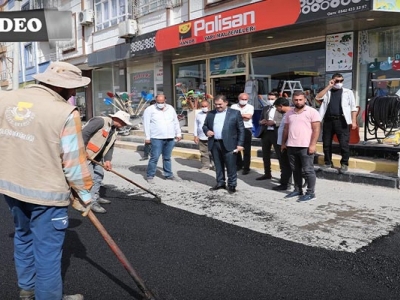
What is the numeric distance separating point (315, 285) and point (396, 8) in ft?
22.4

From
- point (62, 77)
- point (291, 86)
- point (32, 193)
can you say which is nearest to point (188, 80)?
point (291, 86)

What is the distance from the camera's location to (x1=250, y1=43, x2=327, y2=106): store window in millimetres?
10625

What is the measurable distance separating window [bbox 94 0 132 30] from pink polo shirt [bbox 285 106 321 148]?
476 inches

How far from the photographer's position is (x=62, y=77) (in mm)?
2658

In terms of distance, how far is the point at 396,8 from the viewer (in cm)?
784

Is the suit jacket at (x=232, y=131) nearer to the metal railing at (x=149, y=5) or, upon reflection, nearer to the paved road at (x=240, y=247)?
the paved road at (x=240, y=247)

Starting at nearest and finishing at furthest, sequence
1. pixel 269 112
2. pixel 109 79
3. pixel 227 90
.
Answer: pixel 269 112
pixel 227 90
pixel 109 79

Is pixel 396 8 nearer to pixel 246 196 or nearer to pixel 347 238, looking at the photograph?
pixel 246 196

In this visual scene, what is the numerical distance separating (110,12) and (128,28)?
9.70 feet

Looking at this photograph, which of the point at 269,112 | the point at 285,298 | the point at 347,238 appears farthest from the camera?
the point at 269,112

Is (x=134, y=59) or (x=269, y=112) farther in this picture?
(x=134, y=59)

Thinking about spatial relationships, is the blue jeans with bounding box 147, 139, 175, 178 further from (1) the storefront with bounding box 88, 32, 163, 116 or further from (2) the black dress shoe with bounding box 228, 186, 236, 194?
(1) the storefront with bounding box 88, 32, 163, 116

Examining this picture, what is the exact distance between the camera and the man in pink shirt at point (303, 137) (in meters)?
5.82

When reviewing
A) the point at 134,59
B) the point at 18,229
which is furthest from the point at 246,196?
the point at 134,59
